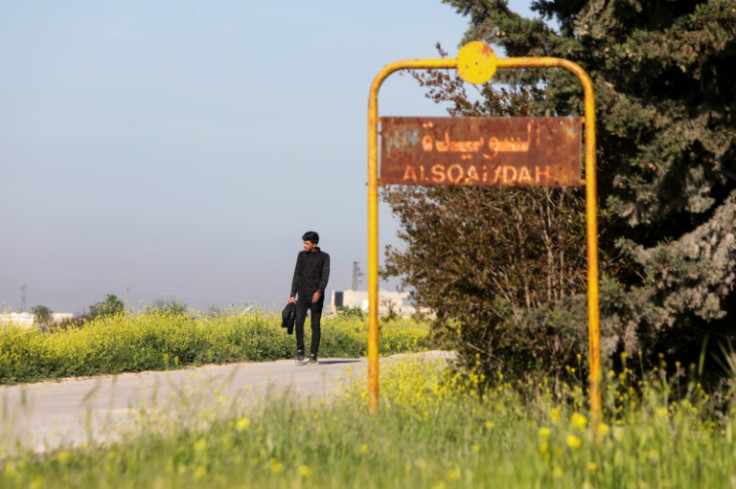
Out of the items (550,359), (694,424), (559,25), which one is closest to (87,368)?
(550,359)

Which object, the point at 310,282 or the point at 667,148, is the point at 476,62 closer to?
the point at 667,148

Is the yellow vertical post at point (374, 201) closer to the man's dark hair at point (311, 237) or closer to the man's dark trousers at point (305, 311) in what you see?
the man's dark trousers at point (305, 311)

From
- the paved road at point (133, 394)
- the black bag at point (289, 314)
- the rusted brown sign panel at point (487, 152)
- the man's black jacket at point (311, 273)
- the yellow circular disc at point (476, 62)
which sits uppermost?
the yellow circular disc at point (476, 62)

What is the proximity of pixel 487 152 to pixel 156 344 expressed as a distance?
9.26 metres

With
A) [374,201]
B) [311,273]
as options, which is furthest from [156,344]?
[374,201]

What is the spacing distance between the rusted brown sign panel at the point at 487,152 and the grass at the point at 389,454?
76.7 inches

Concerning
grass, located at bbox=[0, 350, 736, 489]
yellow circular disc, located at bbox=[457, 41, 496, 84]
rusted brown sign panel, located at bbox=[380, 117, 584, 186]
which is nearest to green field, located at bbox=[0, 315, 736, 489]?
grass, located at bbox=[0, 350, 736, 489]

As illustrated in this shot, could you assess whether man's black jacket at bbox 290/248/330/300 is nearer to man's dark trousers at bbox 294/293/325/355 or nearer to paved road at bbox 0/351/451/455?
man's dark trousers at bbox 294/293/325/355

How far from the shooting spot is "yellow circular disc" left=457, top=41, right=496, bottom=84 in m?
7.73

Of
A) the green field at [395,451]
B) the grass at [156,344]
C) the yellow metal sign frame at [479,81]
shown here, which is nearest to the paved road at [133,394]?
the green field at [395,451]

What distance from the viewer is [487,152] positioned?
24.8 feet

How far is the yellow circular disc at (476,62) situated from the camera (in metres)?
7.73

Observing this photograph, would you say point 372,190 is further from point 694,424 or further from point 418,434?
→ point 694,424

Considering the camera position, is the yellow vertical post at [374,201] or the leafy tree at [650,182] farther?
the leafy tree at [650,182]
